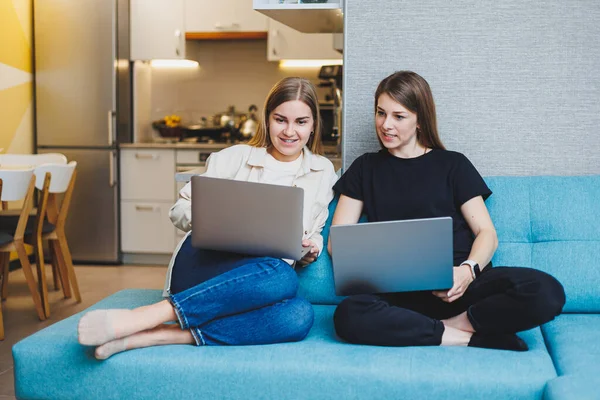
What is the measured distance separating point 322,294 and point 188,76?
3878 mm

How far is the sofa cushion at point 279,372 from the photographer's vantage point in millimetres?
1723

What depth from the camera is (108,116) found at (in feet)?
16.9

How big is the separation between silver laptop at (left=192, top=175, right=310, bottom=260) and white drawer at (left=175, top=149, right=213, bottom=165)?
10.5ft

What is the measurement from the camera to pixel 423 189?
7.41 ft

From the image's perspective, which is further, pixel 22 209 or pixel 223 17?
pixel 223 17

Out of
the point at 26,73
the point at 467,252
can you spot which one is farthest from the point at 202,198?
the point at 26,73

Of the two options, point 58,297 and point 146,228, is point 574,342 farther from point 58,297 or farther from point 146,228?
point 146,228

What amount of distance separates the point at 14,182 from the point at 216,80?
2.61 metres

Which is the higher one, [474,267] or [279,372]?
[474,267]

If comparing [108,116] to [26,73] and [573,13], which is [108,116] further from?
[573,13]

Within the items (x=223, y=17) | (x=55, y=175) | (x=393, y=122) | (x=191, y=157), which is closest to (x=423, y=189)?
(x=393, y=122)

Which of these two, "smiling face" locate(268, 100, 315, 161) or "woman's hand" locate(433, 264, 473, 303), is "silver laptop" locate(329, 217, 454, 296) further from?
"smiling face" locate(268, 100, 315, 161)

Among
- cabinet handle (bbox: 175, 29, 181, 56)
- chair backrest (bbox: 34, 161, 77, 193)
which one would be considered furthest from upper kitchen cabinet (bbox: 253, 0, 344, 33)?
cabinet handle (bbox: 175, 29, 181, 56)

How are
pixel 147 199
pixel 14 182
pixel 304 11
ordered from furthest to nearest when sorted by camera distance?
pixel 147 199 → pixel 14 182 → pixel 304 11
